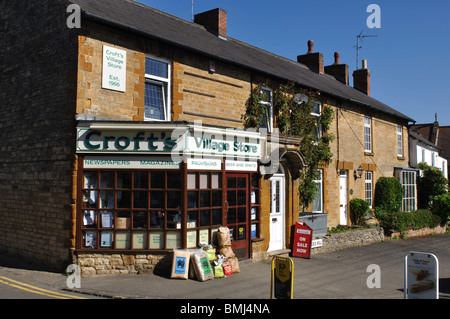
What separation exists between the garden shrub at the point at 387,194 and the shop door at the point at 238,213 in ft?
39.8

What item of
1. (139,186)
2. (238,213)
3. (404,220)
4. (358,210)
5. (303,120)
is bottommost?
(404,220)

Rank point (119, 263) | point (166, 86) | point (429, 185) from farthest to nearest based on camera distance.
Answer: point (429, 185)
point (166, 86)
point (119, 263)

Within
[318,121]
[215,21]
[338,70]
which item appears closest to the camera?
[215,21]

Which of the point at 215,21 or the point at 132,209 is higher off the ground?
the point at 215,21

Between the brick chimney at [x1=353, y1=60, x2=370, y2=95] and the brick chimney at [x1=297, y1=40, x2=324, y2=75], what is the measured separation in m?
4.73

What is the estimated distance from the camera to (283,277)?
664cm

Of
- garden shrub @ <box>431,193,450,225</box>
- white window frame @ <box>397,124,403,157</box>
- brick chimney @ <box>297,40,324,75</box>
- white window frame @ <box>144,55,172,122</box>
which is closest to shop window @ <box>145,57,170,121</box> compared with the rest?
white window frame @ <box>144,55,172,122</box>

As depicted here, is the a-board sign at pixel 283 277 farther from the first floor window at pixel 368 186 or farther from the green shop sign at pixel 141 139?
the first floor window at pixel 368 186

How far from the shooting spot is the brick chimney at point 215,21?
17031 mm

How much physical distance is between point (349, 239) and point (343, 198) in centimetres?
361

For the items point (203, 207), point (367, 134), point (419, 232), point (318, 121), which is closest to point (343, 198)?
point (318, 121)

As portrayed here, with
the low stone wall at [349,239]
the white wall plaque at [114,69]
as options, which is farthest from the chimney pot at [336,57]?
the white wall plaque at [114,69]

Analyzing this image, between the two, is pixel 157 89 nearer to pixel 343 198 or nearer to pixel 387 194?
pixel 343 198
